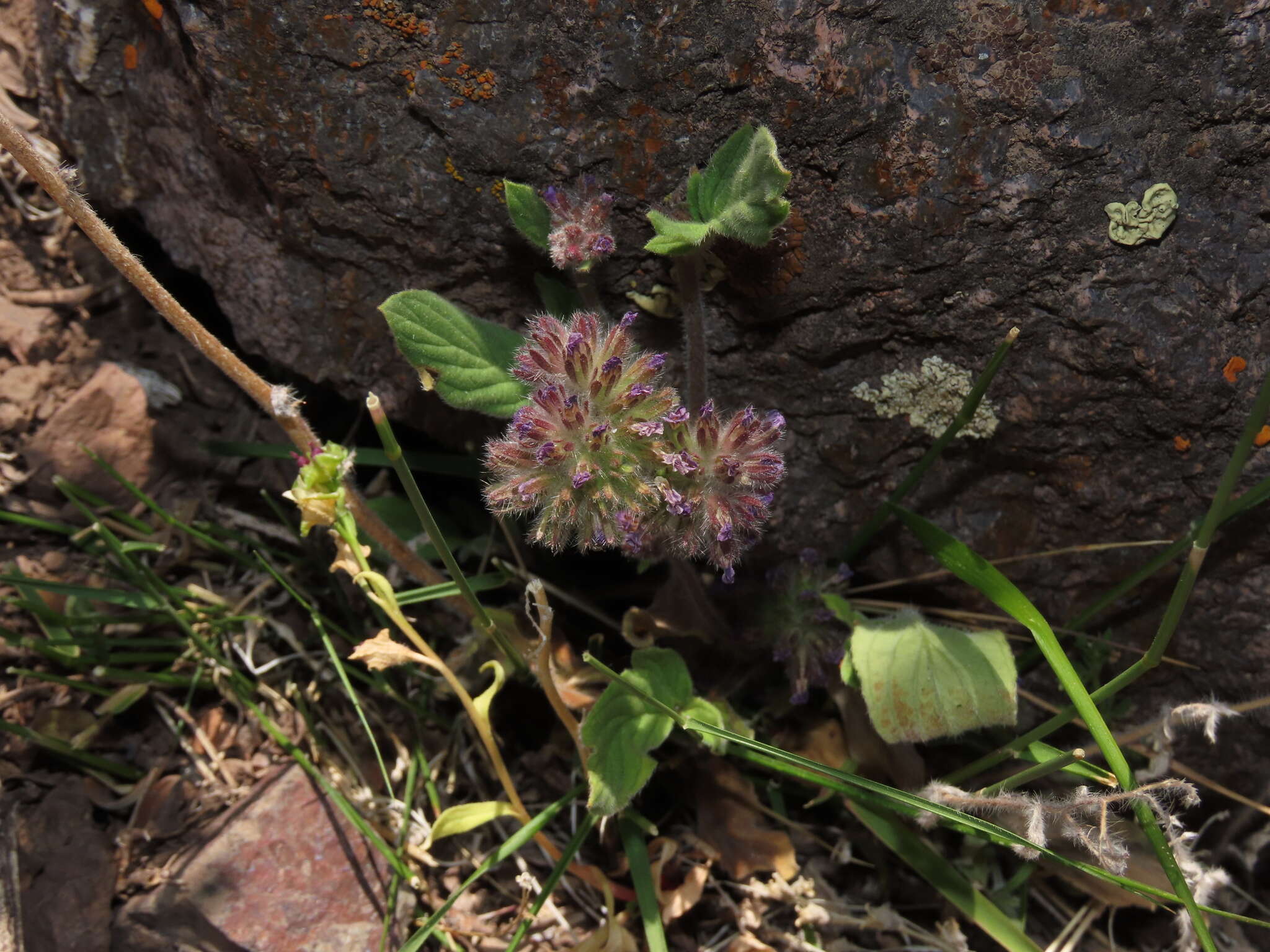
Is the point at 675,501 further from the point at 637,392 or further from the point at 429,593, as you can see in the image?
the point at 429,593

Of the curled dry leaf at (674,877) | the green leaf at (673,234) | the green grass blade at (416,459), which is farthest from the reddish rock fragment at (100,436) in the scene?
the curled dry leaf at (674,877)

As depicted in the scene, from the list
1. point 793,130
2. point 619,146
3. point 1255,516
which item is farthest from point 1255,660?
point 619,146

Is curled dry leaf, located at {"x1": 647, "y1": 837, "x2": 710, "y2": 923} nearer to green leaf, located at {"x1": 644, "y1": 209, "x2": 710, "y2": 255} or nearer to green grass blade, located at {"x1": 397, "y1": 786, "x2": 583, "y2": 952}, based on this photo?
green grass blade, located at {"x1": 397, "y1": 786, "x2": 583, "y2": 952}

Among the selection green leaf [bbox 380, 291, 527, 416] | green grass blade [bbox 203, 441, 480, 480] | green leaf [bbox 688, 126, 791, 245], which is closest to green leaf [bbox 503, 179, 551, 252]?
green leaf [bbox 380, 291, 527, 416]

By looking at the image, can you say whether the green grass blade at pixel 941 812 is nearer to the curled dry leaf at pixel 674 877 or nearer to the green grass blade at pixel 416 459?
the curled dry leaf at pixel 674 877

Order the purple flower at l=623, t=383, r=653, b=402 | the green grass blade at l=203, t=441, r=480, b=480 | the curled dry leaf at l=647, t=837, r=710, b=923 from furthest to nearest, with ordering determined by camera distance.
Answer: the green grass blade at l=203, t=441, r=480, b=480
the curled dry leaf at l=647, t=837, r=710, b=923
the purple flower at l=623, t=383, r=653, b=402

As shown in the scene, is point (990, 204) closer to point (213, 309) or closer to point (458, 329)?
point (458, 329)
